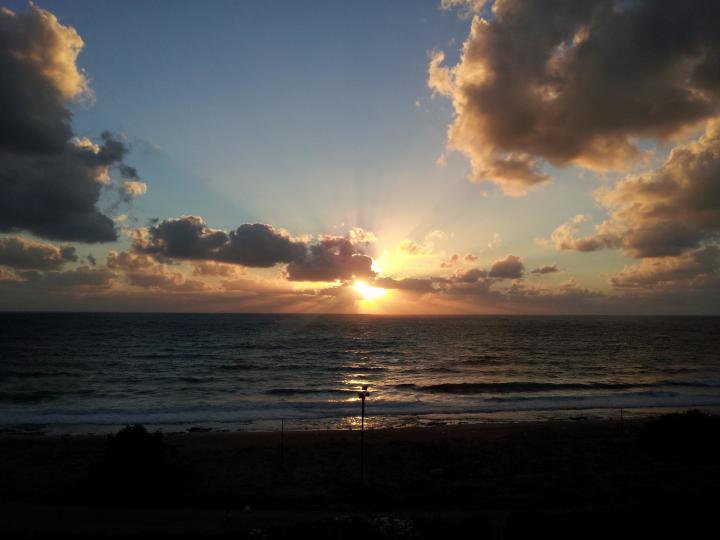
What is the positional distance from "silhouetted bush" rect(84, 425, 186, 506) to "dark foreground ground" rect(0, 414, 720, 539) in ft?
0.13

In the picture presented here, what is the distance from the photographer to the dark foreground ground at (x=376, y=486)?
32.1 ft

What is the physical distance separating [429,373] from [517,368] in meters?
11.3

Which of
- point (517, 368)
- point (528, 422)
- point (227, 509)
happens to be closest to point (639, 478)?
point (528, 422)

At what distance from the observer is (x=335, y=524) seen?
9773 millimetres

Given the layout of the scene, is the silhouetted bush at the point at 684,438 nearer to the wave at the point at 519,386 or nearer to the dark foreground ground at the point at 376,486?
the dark foreground ground at the point at 376,486

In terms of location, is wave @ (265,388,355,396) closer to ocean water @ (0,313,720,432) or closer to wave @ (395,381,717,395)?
ocean water @ (0,313,720,432)

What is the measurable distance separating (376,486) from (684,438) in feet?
42.9

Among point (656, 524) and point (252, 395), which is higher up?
point (656, 524)

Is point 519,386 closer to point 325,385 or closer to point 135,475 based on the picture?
point 325,385

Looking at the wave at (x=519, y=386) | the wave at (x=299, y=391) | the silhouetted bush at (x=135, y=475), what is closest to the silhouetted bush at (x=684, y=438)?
the silhouetted bush at (x=135, y=475)

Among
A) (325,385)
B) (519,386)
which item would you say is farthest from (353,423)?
(519,386)

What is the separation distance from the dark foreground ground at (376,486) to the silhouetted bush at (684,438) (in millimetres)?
52

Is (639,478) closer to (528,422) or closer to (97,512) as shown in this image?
(528,422)

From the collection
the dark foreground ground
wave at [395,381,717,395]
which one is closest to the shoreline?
the dark foreground ground
